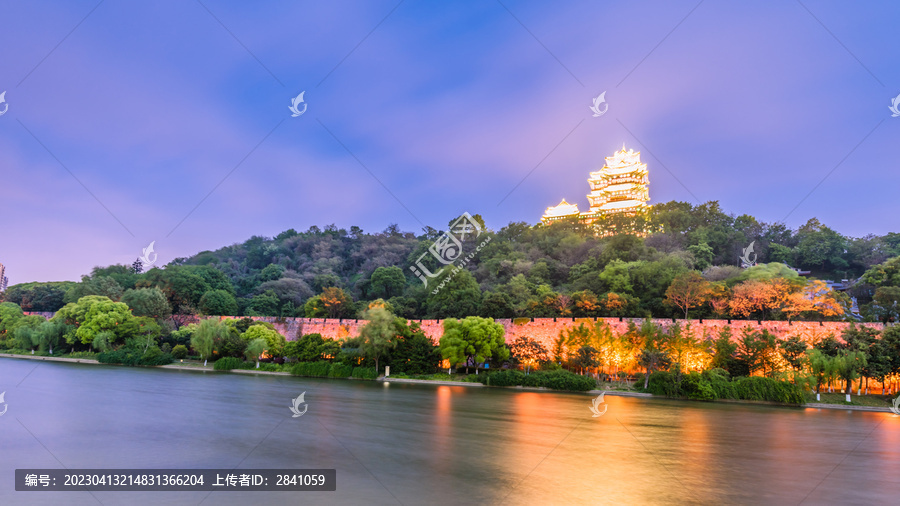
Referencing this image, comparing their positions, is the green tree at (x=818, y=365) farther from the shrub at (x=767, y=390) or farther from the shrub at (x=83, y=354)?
the shrub at (x=83, y=354)

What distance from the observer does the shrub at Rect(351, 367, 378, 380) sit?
1160 inches

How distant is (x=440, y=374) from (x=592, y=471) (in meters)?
19.6

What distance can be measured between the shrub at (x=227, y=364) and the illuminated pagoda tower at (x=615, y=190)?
40.1 metres

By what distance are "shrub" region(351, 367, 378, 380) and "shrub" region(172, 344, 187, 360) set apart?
39.1ft

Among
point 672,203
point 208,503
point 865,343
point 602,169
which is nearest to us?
point 208,503

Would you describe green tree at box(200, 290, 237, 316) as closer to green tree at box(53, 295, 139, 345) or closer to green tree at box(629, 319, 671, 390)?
green tree at box(53, 295, 139, 345)

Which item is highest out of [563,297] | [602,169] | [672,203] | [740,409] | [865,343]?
[602,169]

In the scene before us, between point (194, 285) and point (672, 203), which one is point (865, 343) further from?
point (194, 285)

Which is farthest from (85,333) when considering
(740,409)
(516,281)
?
(740,409)

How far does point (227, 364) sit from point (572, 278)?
2510 centimetres

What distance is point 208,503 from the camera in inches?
314

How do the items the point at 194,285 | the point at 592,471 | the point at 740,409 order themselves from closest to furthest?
1. the point at 592,471
2. the point at 740,409
3. the point at 194,285

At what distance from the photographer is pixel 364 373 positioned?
29609mm

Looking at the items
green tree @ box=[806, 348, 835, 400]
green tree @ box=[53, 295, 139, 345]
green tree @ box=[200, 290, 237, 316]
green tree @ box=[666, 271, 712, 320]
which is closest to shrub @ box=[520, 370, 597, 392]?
green tree @ box=[666, 271, 712, 320]
